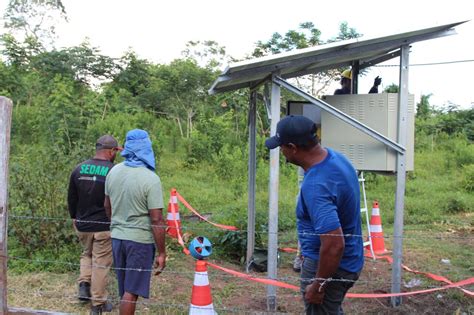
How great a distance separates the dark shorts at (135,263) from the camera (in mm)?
3922

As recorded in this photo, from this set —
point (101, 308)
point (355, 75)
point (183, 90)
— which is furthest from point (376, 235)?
point (183, 90)

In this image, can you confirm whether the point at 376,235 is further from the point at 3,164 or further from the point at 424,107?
the point at 424,107

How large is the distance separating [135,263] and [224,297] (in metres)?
1.77

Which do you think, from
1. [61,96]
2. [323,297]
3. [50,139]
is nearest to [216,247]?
[323,297]

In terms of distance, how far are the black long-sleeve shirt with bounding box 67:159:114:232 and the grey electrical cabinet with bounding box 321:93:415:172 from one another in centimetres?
244

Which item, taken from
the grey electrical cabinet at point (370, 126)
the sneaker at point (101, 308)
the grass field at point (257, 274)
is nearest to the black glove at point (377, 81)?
the grey electrical cabinet at point (370, 126)

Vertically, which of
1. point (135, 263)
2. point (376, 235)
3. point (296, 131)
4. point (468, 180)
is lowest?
point (376, 235)

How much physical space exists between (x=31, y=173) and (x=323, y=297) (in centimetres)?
513

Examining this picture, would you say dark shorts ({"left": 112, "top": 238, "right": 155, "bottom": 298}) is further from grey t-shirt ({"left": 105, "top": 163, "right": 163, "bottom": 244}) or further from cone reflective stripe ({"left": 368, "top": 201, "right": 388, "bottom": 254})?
cone reflective stripe ({"left": 368, "top": 201, "right": 388, "bottom": 254})

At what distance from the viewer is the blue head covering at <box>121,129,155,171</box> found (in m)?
3.93

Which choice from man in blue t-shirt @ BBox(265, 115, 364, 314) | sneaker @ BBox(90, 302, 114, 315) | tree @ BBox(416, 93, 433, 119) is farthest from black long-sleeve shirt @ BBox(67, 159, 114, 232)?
tree @ BBox(416, 93, 433, 119)

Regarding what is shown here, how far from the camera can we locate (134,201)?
3.87 m

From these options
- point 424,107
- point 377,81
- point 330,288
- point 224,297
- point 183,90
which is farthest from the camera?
point 424,107

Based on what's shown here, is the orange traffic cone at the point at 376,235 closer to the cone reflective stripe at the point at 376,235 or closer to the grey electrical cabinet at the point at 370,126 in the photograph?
the cone reflective stripe at the point at 376,235
